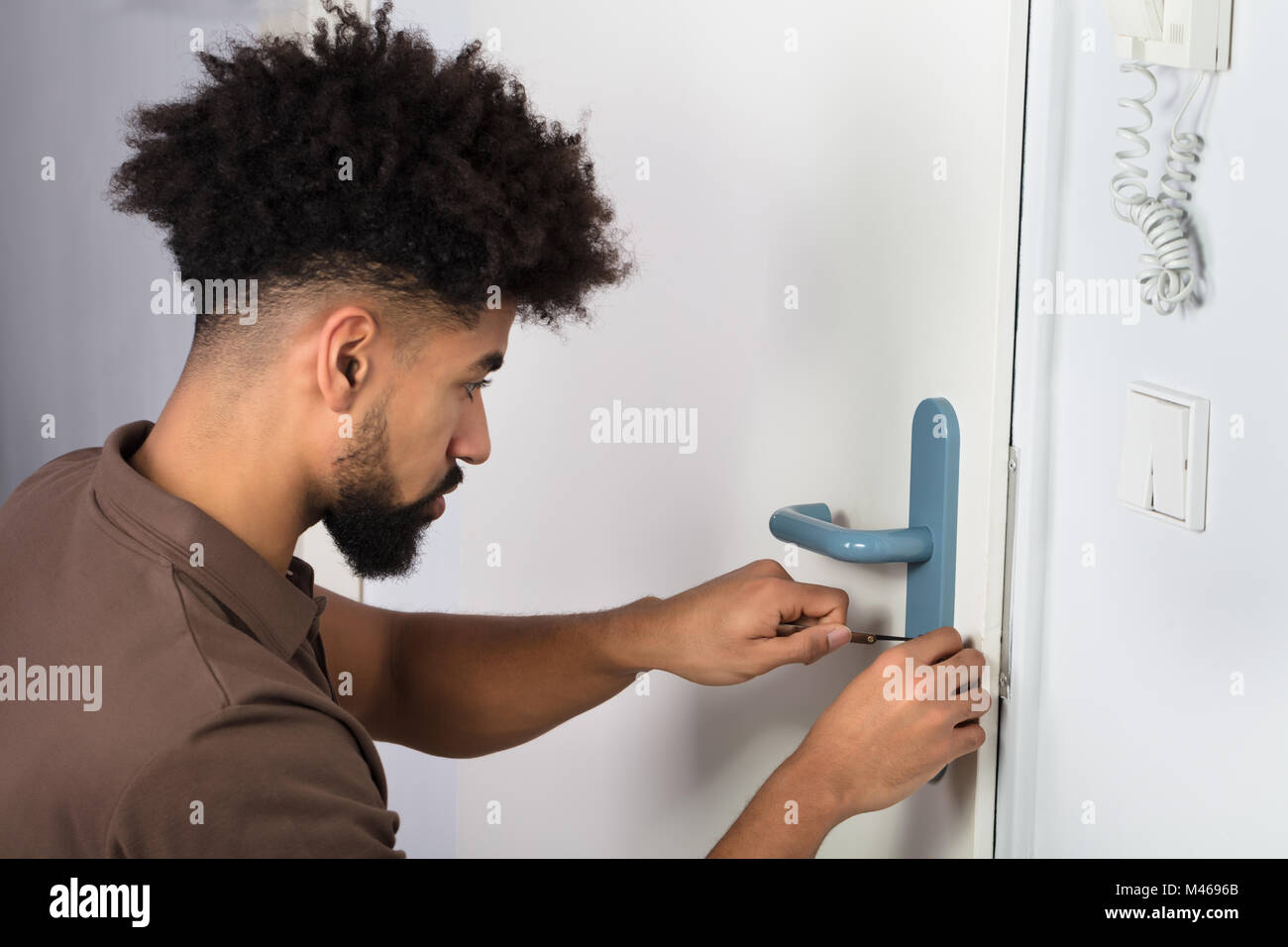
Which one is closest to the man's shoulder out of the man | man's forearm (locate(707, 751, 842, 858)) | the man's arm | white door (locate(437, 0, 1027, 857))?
the man

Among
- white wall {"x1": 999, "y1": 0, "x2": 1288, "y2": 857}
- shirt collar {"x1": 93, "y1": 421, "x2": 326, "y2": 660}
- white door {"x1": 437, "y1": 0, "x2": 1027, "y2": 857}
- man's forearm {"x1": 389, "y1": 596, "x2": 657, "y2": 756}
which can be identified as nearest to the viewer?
white wall {"x1": 999, "y1": 0, "x2": 1288, "y2": 857}

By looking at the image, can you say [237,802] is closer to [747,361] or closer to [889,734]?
[889,734]

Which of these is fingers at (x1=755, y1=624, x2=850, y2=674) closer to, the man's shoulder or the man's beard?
the man's beard

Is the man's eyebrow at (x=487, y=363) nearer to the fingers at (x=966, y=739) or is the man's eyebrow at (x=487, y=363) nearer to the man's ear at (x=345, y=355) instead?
the man's ear at (x=345, y=355)

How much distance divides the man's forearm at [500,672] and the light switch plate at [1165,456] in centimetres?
46

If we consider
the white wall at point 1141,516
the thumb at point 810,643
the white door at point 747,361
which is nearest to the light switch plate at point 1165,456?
the white wall at point 1141,516

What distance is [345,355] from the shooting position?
2.78ft

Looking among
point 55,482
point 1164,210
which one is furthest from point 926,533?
point 55,482

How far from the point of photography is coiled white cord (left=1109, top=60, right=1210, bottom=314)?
699 millimetres

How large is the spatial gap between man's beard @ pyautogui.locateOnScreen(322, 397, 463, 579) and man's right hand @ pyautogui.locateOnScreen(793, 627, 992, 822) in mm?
362

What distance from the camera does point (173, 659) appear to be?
0.71 meters

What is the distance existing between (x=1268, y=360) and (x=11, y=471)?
1.66 metres

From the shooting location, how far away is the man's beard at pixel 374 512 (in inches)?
34.8

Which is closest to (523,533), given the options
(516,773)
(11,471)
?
(516,773)
